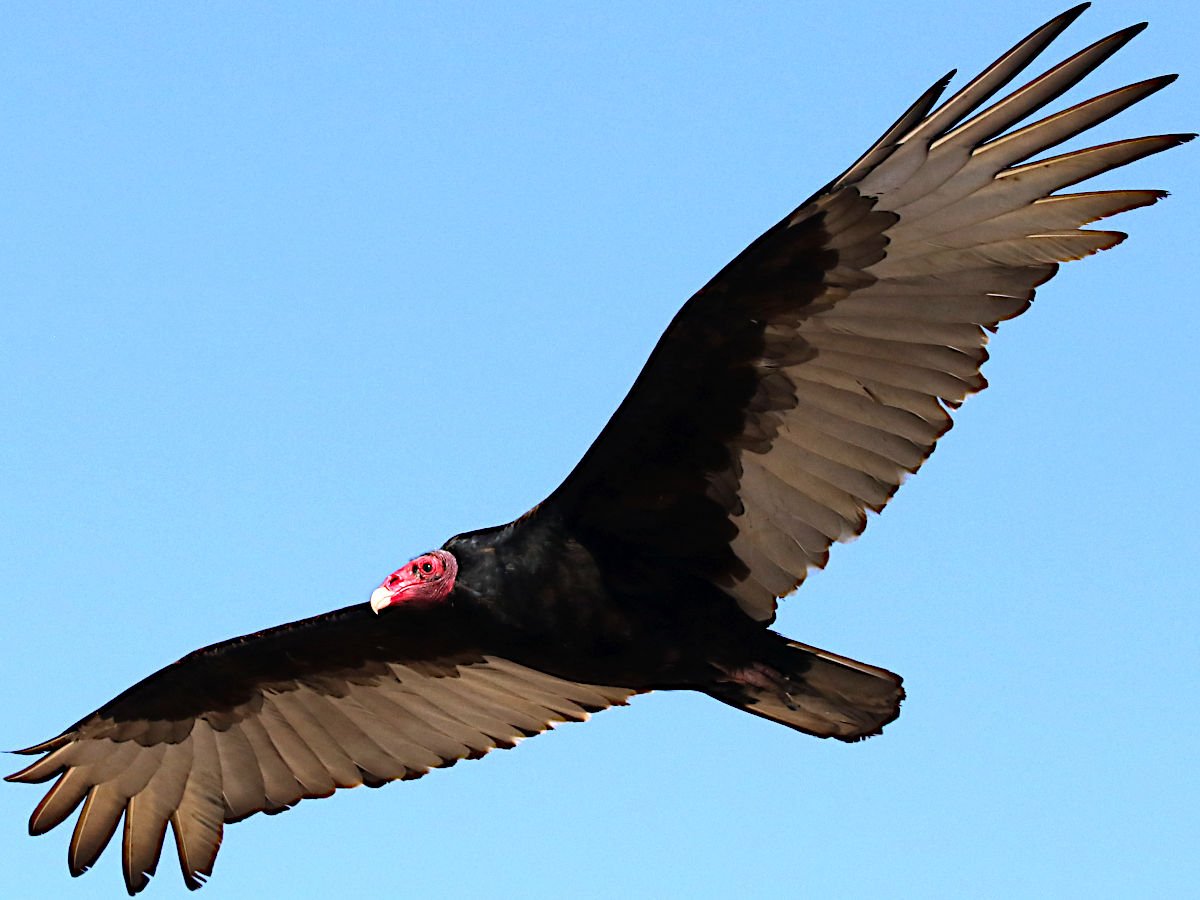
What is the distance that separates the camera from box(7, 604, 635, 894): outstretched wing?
6344 millimetres

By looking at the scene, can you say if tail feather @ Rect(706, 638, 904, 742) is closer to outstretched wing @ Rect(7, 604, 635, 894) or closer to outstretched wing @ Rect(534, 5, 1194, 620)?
outstretched wing @ Rect(534, 5, 1194, 620)

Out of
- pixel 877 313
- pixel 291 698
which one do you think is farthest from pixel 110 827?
pixel 877 313

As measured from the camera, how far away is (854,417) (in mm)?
5168

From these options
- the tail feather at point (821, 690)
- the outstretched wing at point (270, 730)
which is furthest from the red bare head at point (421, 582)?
the tail feather at point (821, 690)

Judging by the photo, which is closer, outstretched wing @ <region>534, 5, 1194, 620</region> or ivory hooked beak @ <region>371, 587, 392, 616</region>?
outstretched wing @ <region>534, 5, 1194, 620</region>

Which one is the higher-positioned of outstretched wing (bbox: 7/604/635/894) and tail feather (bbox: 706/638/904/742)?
outstretched wing (bbox: 7/604/635/894)

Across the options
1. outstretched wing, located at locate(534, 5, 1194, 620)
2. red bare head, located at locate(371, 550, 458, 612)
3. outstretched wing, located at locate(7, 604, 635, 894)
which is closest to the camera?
outstretched wing, located at locate(534, 5, 1194, 620)

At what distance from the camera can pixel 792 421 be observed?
523cm

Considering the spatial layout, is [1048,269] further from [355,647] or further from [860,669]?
[355,647]

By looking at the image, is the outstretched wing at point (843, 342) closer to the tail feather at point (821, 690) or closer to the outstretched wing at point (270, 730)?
the tail feather at point (821, 690)

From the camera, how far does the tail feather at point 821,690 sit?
537 cm

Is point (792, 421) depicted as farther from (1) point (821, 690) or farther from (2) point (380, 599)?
(2) point (380, 599)

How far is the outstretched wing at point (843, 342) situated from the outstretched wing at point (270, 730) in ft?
3.84

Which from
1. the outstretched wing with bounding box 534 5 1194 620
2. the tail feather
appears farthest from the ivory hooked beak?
the tail feather
